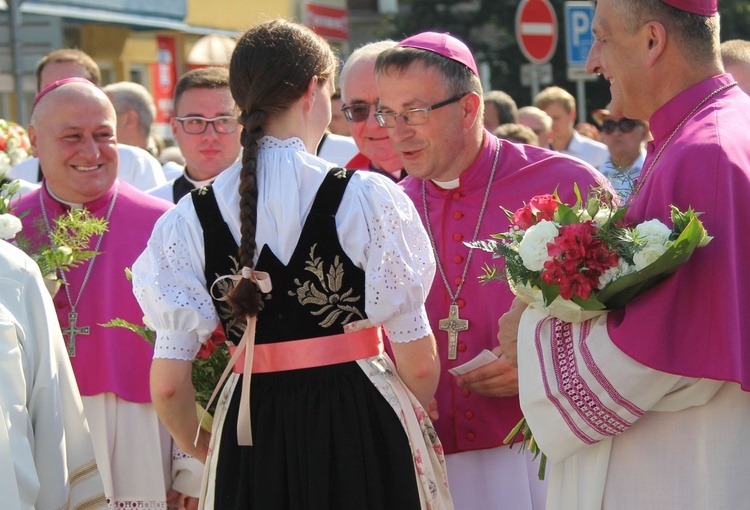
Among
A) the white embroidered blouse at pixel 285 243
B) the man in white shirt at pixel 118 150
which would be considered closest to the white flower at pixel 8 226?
the white embroidered blouse at pixel 285 243

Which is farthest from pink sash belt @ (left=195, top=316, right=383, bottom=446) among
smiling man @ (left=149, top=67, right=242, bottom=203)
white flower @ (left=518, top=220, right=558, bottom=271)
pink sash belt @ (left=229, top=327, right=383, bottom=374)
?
smiling man @ (left=149, top=67, right=242, bottom=203)

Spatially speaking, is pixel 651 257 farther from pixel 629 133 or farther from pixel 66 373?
pixel 629 133

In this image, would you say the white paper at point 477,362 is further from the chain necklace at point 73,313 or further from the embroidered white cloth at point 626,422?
the chain necklace at point 73,313

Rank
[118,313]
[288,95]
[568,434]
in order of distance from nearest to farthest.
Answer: [568,434] → [288,95] → [118,313]

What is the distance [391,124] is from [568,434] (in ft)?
5.19

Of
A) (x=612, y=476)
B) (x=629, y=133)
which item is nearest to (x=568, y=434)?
(x=612, y=476)

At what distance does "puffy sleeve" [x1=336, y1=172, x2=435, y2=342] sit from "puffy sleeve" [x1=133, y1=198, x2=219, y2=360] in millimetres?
441

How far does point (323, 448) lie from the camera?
3.69 m

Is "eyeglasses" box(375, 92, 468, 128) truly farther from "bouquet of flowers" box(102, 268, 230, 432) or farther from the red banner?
the red banner

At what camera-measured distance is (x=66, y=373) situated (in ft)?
11.7

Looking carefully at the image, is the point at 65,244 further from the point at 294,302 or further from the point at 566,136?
the point at 566,136

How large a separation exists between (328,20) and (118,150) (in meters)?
18.1

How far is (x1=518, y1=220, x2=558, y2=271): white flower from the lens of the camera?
3342 mm

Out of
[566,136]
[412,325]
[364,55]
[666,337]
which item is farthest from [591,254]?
[566,136]
